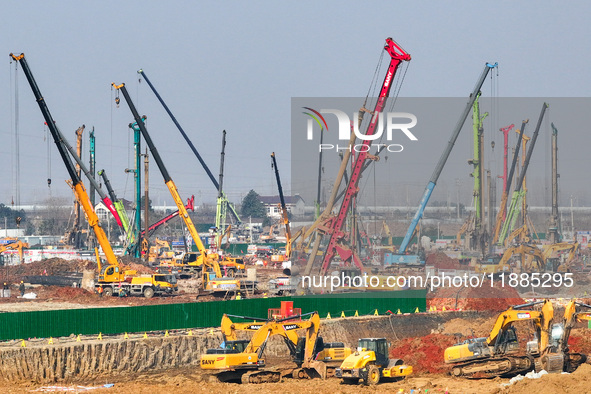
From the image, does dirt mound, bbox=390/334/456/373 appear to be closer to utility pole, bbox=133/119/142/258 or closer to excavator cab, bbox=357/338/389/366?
excavator cab, bbox=357/338/389/366

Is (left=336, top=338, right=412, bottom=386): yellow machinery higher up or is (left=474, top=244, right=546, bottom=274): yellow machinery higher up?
(left=474, top=244, right=546, bottom=274): yellow machinery

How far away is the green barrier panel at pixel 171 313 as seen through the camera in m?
33.2

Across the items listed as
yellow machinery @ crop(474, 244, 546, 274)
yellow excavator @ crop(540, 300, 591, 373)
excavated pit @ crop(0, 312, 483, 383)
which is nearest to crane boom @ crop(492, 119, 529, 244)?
yellow machinery @ crop(474, 244, 546, 274)

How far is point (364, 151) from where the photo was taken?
55906mm

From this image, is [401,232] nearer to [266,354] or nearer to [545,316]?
[266,354]

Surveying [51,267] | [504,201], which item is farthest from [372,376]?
[504,201]

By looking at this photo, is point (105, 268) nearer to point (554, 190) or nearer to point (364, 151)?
point (364, 151)

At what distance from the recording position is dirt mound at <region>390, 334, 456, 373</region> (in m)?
30.4

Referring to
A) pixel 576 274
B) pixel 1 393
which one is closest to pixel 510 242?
pixel 576 274

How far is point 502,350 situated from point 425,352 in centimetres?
513

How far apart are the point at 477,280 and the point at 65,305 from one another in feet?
78.9

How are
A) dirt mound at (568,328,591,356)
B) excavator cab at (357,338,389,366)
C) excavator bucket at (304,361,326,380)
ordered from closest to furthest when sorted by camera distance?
1. excavator cab at (357,338,389,366)
2. excavator bucket at (304,361,326,380)
3. dirt mound at (568,328,591,356)

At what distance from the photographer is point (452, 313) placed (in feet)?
151

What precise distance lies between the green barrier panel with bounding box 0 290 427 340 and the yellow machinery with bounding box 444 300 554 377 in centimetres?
1336
